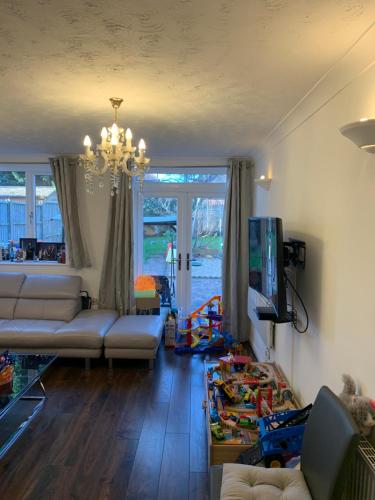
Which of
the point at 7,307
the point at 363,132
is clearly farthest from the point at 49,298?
the point at 363,132

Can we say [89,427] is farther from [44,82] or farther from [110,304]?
[44,82]

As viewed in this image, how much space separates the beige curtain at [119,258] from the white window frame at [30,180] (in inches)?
28.9

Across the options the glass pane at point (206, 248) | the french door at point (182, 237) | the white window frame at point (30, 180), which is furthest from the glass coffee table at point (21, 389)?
the glass pane at point (206, 248)

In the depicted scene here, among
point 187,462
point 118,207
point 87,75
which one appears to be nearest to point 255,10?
point 87,75

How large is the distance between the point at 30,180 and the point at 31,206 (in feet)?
1.14

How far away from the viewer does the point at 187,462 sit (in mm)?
2477

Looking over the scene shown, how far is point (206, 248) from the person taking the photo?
16.6ft

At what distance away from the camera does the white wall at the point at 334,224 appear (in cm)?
164

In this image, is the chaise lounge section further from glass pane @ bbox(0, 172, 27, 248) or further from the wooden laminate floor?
glass pane @ bbox(0, 172, 27, 248)

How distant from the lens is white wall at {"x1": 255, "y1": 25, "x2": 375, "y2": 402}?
1637 millimetres

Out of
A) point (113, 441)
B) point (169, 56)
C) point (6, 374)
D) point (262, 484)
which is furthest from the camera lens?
point (6, 374)

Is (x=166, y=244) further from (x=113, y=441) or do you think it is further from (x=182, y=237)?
(x=113, y=441)

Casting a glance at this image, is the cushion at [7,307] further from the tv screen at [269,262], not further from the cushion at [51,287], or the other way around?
the tv screen at [269,262]

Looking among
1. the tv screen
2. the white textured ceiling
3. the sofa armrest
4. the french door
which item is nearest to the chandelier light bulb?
the white textured ceiling
